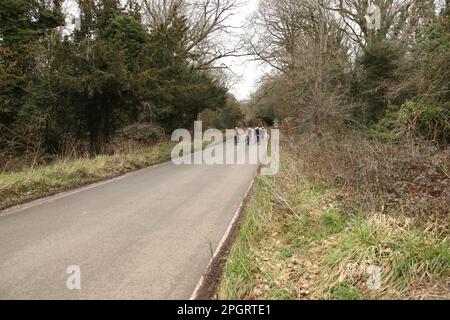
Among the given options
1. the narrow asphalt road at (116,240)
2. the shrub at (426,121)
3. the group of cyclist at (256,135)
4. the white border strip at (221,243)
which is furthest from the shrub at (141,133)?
the shrub at (426,121)

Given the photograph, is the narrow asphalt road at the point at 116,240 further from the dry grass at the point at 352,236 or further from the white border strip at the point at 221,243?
the dry grass at the point at 352,236

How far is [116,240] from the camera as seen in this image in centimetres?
646

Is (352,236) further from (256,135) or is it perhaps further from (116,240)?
(256,135)

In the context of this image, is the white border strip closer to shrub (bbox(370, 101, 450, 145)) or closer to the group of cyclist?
shrub (bbox(370, 101, 450, 145))

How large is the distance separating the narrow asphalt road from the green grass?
0.63 metres

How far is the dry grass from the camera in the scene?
4.48m

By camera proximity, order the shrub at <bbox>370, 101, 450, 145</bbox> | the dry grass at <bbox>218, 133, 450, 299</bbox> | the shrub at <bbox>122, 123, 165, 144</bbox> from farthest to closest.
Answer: the shrub at <bbox>122, 123, 165, 144</bbox> → the shrub at <bbox>370, 101, 450, 145</bbox> → the dry grass at <bbox>218, 133, 450, 299</bbox>

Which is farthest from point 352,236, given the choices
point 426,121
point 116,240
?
point 426,121

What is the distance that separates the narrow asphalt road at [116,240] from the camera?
15.5ft

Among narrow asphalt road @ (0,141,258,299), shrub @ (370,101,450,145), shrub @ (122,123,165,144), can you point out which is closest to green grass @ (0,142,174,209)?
narrow asphalt road @ (0,141,258,299)

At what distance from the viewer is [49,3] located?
19.1 meters

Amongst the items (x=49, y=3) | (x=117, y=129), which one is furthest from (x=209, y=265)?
(x=49, y=3)
